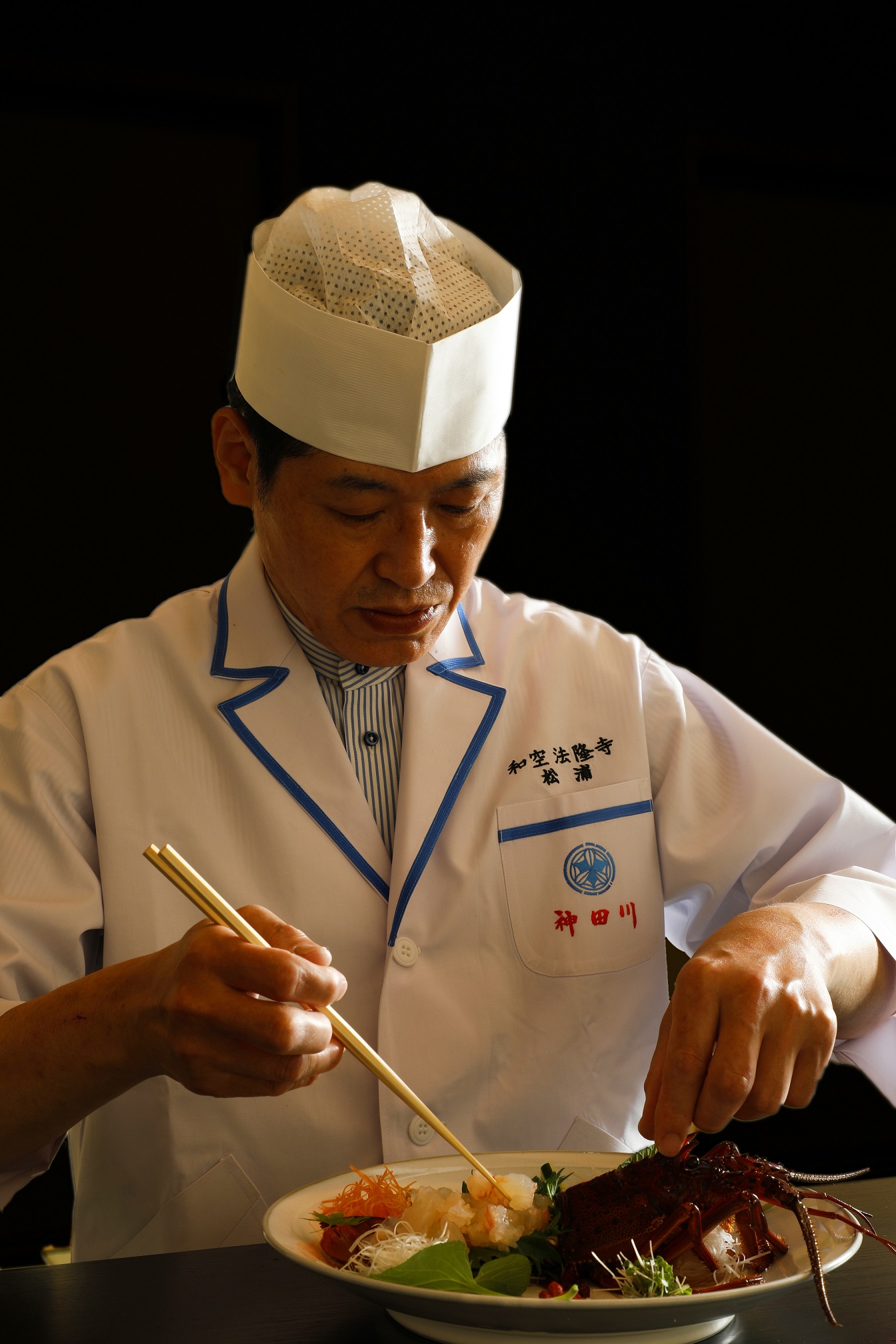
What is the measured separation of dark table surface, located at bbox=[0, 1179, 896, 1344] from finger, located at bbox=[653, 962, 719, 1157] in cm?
16

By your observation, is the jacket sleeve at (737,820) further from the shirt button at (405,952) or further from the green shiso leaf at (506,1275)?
the green shiso leaf at (506,1275)

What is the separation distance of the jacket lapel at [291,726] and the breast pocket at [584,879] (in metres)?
0.18

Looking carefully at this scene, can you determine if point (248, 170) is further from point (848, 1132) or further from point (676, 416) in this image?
point (848, 1132)

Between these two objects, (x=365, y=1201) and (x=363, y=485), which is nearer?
(x=365, y=1201)

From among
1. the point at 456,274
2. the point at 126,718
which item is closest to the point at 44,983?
the point at 126,718

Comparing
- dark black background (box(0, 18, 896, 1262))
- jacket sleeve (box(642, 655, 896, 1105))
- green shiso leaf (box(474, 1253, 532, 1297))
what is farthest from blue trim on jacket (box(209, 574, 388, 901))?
dark black background (box(0, 18, 896, 1262))

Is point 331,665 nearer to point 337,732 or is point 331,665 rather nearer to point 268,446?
point 337,732

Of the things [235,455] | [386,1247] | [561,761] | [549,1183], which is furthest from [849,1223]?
[235,455]

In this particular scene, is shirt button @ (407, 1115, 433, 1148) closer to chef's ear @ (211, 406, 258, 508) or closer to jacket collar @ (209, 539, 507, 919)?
jacket collar @ (209, 539, 507, 919)

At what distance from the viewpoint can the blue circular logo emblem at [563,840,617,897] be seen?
67.4 inches

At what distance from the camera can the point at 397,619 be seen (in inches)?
61.9

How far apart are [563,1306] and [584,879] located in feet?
2.63

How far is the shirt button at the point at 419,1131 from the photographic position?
1.54m

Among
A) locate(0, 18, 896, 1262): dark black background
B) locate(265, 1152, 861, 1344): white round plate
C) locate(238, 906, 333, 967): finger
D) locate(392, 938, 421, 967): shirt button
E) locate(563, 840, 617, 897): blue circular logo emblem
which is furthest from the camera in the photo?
locate(0, 18, 896, 1262): dark black background
